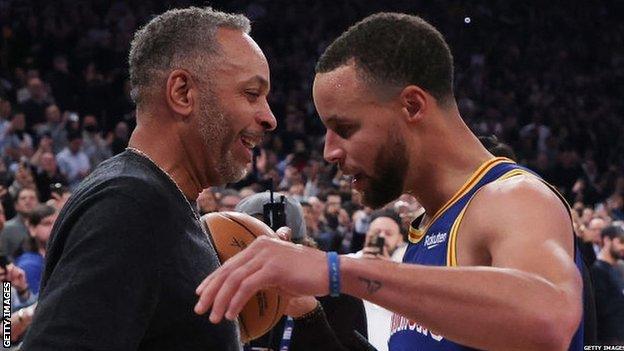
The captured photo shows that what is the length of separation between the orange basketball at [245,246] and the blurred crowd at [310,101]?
2526mm

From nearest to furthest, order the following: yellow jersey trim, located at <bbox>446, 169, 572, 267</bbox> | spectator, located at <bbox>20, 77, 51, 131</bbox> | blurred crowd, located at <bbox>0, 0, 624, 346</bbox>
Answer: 1. yellow jersey trim, located at <bbox>446, 169, 572, 267</bbox>
2. blurred crowd, located at <bbox>0, 0, 624, 346</bbox>
3. spectator, located at <bbox>20, 77, 51, 131</bbox>

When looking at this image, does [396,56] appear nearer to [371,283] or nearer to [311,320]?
[371,283]

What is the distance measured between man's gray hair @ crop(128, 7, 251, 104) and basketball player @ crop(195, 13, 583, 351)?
0.25m

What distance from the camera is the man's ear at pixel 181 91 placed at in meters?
2.11

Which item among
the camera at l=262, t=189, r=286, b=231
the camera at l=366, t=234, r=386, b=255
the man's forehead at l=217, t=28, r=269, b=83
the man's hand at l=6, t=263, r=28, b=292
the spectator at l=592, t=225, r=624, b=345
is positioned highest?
the man's forehead at l=217, t=28, r=269, b=83

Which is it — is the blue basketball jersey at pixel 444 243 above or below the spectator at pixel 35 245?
above

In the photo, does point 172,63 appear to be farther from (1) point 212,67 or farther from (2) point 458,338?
(2) point 458,338

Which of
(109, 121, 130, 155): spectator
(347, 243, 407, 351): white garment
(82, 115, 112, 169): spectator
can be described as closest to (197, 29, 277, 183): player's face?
(347, 243, 407, 351): white garment

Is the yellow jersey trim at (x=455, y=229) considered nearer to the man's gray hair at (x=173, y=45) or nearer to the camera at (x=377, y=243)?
the man's gray hair at (x=173, y=45)

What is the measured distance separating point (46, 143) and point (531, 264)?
28.0ft

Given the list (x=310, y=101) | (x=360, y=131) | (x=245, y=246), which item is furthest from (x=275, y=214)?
(x=310, y=101)

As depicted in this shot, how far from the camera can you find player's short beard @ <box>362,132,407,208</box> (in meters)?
2.04

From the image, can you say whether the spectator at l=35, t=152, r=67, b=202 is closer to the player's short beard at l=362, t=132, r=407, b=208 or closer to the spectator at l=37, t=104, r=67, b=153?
the spectator at l=37, t=104, r=67, b=153

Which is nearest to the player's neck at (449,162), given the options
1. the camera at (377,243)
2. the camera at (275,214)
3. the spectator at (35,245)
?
the camera at (275,214)
